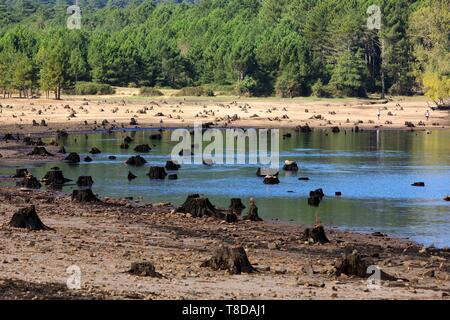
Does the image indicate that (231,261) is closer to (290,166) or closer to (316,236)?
(316,236)

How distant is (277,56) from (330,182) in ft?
307

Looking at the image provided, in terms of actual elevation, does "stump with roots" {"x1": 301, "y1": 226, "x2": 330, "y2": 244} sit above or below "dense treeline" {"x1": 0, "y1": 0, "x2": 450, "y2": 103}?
below

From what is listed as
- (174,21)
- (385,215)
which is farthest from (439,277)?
(174,21)

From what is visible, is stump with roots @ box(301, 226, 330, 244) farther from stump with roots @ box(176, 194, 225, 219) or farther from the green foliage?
the green foliage

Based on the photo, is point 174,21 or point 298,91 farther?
point 174,21

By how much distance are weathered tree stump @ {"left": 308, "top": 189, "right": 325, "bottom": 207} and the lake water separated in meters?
0.22

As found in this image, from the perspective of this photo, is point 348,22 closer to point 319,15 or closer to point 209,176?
point 319,15

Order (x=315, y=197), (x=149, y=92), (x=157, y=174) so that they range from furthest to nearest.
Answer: (x=149, y=92)
(x=157, y=174)
(x=315, y=197)

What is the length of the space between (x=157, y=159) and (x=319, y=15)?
3722 inches

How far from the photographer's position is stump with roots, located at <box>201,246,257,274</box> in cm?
1955

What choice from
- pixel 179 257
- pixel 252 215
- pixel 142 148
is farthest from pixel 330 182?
pixel 179 257

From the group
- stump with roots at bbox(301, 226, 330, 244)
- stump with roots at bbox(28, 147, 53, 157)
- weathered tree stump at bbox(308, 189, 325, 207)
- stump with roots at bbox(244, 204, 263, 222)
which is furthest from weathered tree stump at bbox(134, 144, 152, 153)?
stump with roots at bbox(301, 226, 330, 244)

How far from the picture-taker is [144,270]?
61.2 ft
